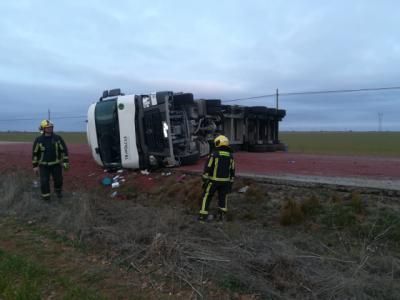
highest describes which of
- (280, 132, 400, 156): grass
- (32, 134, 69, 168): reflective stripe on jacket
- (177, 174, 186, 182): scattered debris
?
(32, 134, 69, 168): reflective stripe on jacket

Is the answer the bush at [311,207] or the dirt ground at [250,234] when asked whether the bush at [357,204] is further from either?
the bush at [311,207]

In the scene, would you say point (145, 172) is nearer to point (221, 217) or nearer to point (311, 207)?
point (221, 217)

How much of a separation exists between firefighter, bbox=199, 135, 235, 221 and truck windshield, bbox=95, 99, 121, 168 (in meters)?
4.46

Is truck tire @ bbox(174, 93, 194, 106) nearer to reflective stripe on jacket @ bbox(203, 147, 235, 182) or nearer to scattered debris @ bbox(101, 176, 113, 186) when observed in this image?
scattered debris @ bbox(101, 176, 113, 186)

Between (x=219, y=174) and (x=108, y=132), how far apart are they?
4820 millimetres

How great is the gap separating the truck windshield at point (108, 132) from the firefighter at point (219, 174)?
4460 mm

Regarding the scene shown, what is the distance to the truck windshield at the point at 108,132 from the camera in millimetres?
9914

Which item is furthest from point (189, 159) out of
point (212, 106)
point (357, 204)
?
point (357, 204)

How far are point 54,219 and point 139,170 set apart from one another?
3.54 metres

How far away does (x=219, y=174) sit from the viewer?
242 inches

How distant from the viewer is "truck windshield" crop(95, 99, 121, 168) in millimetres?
9914

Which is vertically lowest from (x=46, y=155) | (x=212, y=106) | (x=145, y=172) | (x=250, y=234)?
(x=250, y=234)

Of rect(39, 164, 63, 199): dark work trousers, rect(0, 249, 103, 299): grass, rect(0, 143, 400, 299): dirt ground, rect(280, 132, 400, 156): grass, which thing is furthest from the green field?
rect(0, 249, 103, 299): grass

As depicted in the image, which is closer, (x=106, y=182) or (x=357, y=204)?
(x=357, y=204)
